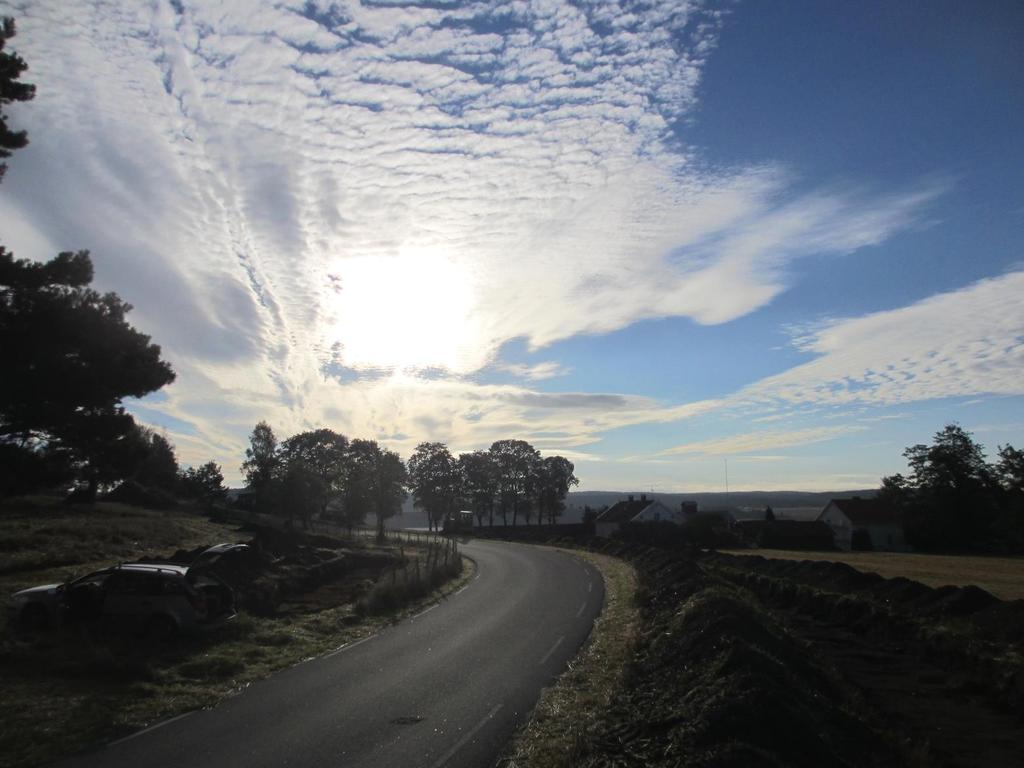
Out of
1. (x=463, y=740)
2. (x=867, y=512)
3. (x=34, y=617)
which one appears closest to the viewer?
(x=463, y=740)

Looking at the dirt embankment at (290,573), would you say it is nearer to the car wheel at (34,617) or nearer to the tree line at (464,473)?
the car wheel at (34,617)

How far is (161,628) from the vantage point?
16.0 meters

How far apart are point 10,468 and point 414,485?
3885 inches

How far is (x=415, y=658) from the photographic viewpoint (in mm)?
15430

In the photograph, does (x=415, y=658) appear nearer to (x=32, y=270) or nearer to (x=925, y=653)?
(x=925, y=653)

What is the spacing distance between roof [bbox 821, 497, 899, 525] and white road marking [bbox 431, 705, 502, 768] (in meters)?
95.3

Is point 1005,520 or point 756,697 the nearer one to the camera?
point 756,697

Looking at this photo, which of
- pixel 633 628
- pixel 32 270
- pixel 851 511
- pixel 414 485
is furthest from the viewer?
pixel 414 485

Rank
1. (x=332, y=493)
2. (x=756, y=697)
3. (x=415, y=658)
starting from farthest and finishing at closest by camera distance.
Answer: (x=332, y=493) < (x=415, y=658) < (x=756, y=697)

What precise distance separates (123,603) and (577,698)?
1075 centimetres

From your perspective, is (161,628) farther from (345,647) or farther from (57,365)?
(57,365)

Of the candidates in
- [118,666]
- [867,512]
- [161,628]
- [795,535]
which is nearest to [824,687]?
[118,666]

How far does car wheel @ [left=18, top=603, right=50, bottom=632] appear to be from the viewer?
1583 centimetres

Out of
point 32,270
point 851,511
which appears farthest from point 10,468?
point 851,511
